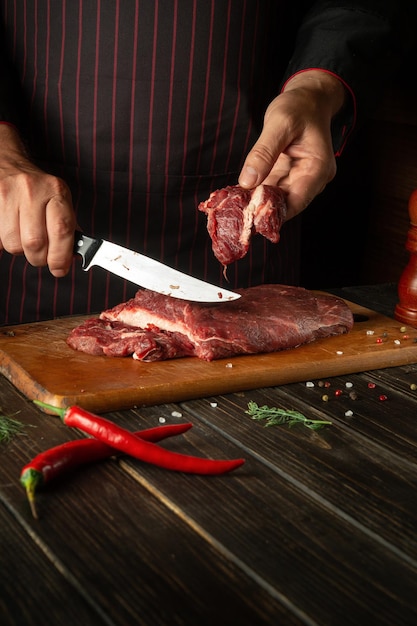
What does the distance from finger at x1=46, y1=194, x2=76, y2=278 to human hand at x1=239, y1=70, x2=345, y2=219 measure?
1.71ft

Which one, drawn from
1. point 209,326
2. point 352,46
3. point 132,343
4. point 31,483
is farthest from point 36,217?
point 352,46

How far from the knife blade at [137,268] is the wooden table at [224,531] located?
19.1 inches

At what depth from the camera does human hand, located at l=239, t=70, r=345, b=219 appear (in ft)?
8.18

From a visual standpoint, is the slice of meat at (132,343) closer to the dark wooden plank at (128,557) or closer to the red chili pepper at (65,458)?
the red chili pepper at (65,458)

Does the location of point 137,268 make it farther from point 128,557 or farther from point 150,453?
point 128,557

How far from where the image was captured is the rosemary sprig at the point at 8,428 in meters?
1.86

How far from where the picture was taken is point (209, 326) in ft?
7.88

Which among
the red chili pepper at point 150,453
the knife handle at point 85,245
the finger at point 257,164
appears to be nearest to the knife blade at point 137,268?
the knife handle at point 85,245

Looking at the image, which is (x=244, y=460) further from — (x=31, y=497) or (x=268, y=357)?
(x=268, y=357)

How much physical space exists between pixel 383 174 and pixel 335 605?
329cm

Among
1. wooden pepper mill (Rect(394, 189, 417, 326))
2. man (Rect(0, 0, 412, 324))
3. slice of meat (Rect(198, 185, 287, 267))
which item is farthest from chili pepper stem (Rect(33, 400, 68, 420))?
wooden pepper mill (Rect(394, 189, 417, 326))

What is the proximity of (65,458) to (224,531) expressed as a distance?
379 mm

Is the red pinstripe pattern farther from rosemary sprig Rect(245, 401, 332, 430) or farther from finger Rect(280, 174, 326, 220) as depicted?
rosemary sprig Rect(245, 401, 332, 430)

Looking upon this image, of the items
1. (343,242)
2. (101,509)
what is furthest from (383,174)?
(101,509)
